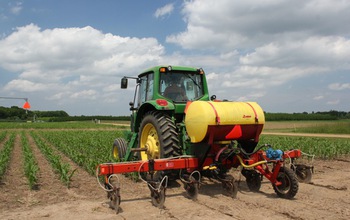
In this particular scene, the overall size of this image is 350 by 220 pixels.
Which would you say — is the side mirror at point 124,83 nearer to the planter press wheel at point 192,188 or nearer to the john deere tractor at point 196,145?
the john deere tractor at point 196,145

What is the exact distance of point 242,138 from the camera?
597cm

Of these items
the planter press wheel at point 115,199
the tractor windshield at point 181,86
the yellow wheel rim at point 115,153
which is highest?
the tractor windshield at point 181,86

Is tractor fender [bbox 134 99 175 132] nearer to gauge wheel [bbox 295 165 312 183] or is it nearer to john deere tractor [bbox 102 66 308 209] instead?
john deere tractor [bbox 102 66 308 209]

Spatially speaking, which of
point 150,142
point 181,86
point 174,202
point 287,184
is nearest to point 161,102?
point 150,142

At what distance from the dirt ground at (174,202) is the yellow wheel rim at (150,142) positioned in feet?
2.21

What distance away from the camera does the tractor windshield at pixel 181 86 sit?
7.18 meters

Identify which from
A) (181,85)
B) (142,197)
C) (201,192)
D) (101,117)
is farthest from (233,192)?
(101,117)

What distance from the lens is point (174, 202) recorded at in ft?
17.6

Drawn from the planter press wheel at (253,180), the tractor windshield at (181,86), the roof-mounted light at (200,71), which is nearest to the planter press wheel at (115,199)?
the planter press wheel at (253,180)

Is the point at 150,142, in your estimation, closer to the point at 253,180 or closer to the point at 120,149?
the point at 253,180

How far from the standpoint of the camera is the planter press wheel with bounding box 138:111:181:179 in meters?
6.00

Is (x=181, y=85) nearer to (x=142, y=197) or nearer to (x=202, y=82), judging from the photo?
(x=202, y=82)

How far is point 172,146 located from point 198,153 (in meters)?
0.50

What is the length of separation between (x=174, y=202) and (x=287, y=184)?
1.91m
